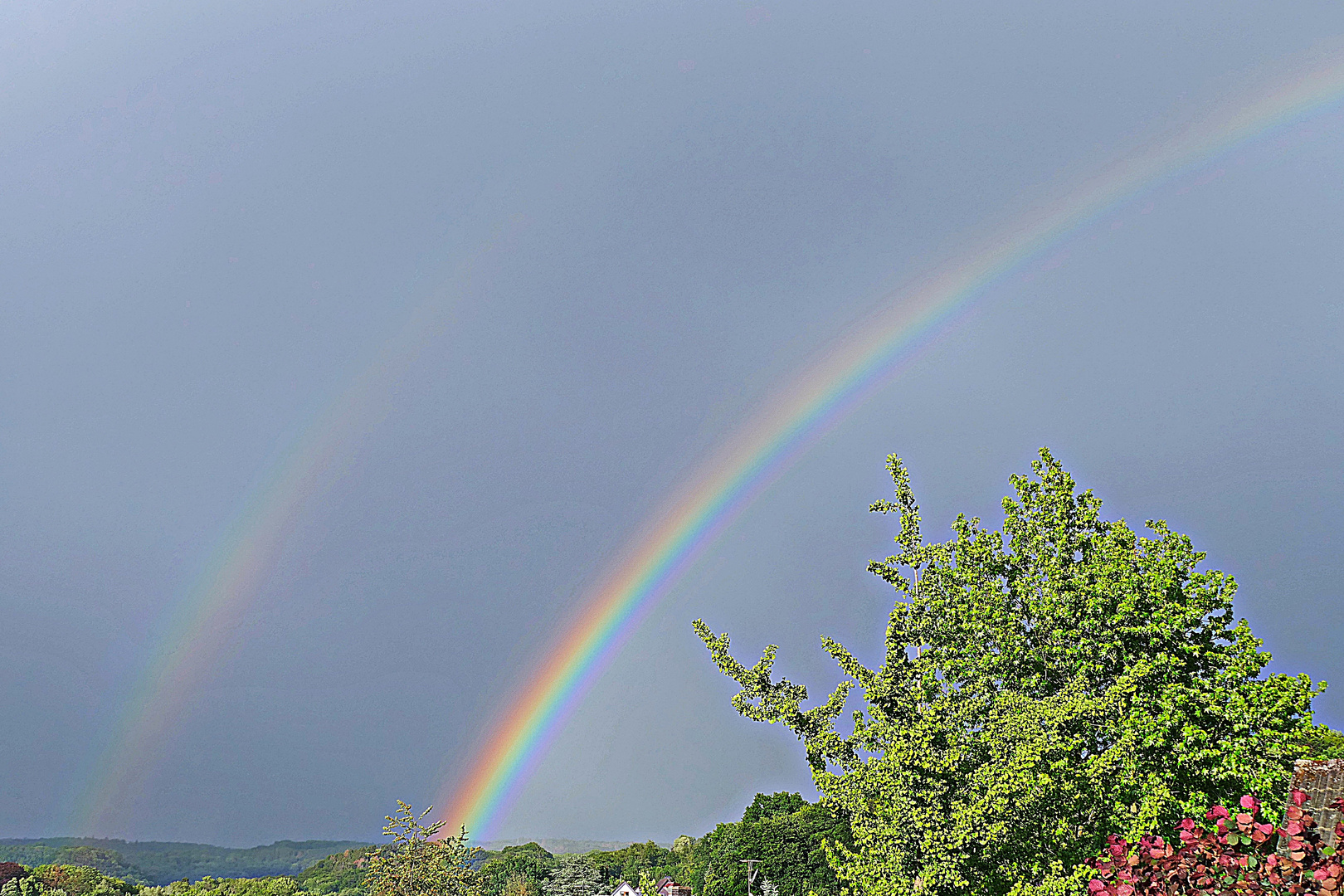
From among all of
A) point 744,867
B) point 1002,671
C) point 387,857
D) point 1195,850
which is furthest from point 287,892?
point 1195,850

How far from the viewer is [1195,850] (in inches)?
226

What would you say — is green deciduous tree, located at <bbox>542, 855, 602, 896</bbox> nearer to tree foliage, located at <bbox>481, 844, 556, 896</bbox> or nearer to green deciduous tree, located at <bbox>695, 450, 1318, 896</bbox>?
tree foliage, located at <bbox>481, 844, 556, 896</bbox>

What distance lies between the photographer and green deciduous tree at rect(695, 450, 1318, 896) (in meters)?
13.3

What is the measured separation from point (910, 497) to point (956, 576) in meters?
1.89

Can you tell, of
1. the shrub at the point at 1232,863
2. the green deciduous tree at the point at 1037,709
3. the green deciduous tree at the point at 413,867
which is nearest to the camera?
the shrub at the point at 1232,863

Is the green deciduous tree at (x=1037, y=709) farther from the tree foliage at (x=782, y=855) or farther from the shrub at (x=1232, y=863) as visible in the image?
the tree foliage at (x=782, y=855)

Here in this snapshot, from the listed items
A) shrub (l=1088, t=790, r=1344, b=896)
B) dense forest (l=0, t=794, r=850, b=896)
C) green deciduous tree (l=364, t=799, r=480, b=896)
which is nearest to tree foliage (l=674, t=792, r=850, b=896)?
dense forest (l=0, t=794, r=850, b=896)

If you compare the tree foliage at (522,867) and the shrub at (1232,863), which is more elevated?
the tree foliage at (522,867)

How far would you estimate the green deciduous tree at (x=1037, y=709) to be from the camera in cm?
1327

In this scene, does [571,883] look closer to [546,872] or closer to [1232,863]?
[546,872]

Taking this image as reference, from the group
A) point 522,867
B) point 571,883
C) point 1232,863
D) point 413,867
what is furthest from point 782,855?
point 1232,863

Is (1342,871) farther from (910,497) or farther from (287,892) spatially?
(287,892)

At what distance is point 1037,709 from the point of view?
1347 cm

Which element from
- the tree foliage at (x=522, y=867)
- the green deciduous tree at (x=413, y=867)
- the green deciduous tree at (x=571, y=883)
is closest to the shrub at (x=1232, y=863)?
the green deciduous tree at (x=413, y=867)
